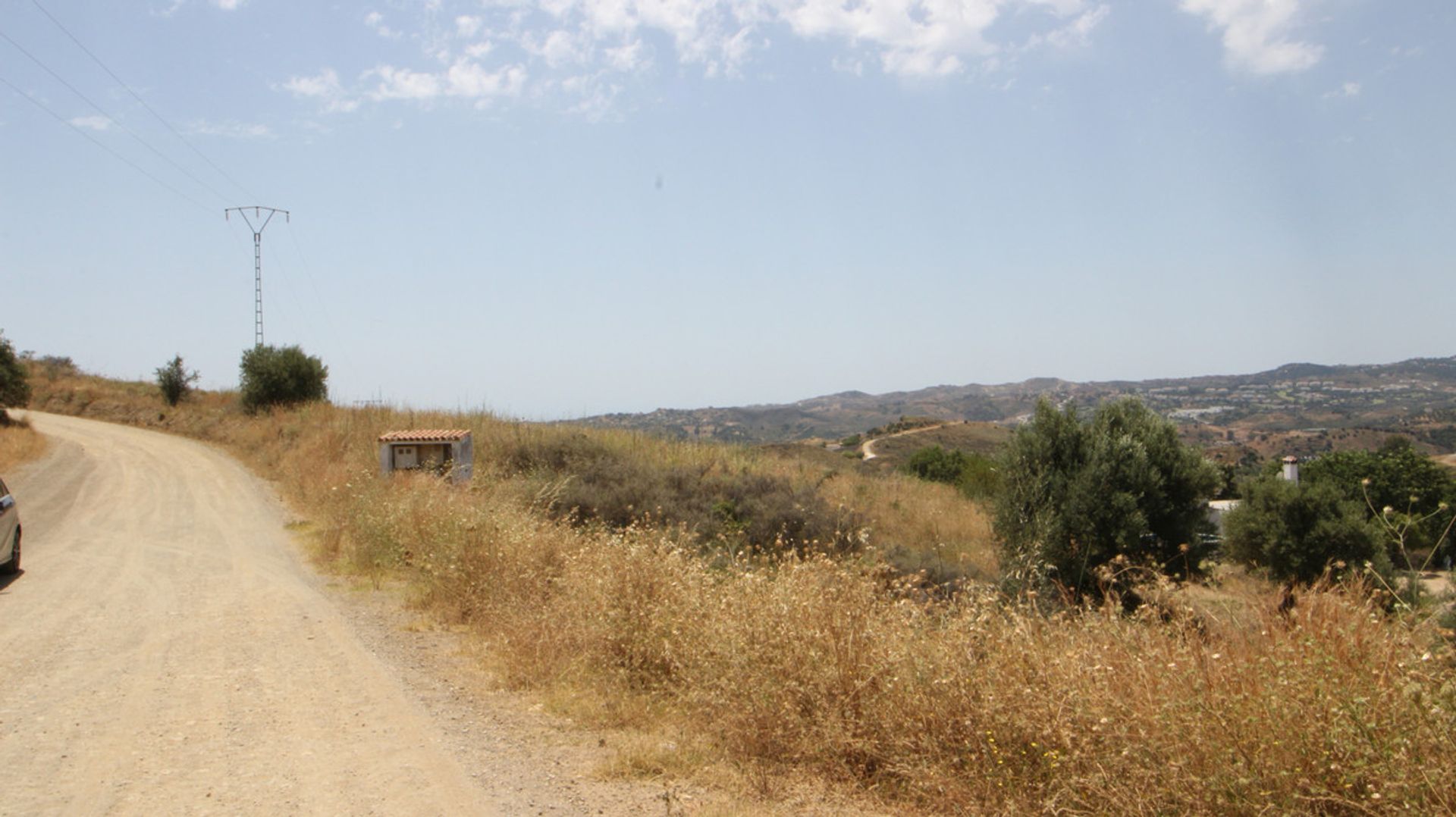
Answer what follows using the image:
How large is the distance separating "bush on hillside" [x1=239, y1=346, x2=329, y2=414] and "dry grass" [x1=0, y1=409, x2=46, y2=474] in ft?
23.1

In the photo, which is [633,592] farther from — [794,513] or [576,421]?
[576,421]

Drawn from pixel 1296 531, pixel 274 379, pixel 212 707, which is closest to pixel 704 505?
pixel 212 707

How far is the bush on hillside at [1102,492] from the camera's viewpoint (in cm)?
1478

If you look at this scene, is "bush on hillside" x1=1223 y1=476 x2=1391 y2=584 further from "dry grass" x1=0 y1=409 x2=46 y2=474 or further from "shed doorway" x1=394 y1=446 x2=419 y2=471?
"dry grass" x1=0 y1=409 x2=46 y2=474

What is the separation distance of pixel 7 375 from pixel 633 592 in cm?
3905

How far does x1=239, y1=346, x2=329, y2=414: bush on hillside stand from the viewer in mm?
36312

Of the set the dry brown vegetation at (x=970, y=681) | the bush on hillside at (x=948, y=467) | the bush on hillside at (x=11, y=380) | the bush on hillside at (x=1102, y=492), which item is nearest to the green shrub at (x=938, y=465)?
the bush on hillside at (x=948, y=467)

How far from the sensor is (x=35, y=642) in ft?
26.7

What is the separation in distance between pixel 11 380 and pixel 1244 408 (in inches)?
2734

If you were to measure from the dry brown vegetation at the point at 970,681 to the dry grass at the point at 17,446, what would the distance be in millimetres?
22708

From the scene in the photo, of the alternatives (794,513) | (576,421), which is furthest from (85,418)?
(794,513)

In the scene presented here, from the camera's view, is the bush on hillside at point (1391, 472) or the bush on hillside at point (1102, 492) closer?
the bush on hillside at point (1102, 492)

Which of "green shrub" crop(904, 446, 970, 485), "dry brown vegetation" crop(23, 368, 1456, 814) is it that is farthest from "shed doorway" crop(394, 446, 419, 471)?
→ "green shrub" crop(904, 446, 970, 485)

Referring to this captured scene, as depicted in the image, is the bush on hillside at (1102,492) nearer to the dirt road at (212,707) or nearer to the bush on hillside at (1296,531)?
the bush on hillside at (1296,531)
